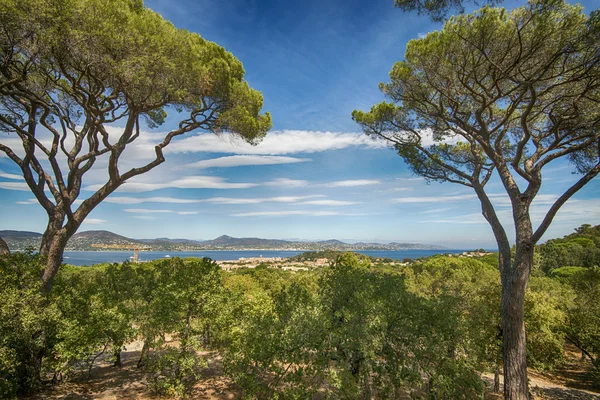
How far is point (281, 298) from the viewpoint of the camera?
643 centimetres

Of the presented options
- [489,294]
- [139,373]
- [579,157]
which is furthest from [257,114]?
[489,294]

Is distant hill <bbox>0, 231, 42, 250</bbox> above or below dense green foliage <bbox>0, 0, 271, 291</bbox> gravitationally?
below

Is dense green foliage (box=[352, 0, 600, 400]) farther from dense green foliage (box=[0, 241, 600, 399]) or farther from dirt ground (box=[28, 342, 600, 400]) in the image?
dirt ground (box=[28, 342, 600, 400])

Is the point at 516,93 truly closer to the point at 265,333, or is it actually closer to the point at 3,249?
the point at 265,333

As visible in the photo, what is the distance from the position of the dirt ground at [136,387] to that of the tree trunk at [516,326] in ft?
14.3

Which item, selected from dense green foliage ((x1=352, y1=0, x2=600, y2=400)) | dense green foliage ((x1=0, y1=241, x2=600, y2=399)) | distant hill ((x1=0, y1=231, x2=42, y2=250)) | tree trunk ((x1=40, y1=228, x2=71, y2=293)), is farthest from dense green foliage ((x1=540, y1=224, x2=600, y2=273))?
distant hill ((x1=0, y1=231, x2=42, y2=250))

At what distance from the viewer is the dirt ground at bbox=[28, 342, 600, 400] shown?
21.3 feet

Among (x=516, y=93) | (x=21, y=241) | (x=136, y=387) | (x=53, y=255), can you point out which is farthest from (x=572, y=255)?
(x=21, y=241)

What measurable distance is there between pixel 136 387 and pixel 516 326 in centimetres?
893

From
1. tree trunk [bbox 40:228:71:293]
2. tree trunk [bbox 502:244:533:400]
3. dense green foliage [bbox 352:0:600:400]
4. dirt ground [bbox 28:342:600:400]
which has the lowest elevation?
dirt ground [bbox 28:342:600:400]

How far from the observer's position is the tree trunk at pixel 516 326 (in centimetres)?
581

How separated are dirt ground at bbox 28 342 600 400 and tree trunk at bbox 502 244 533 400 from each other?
4.37 meters

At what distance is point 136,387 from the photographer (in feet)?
23.4

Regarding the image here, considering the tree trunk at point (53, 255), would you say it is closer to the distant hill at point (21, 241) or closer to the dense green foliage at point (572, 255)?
the distant hill at point (21, 241)
